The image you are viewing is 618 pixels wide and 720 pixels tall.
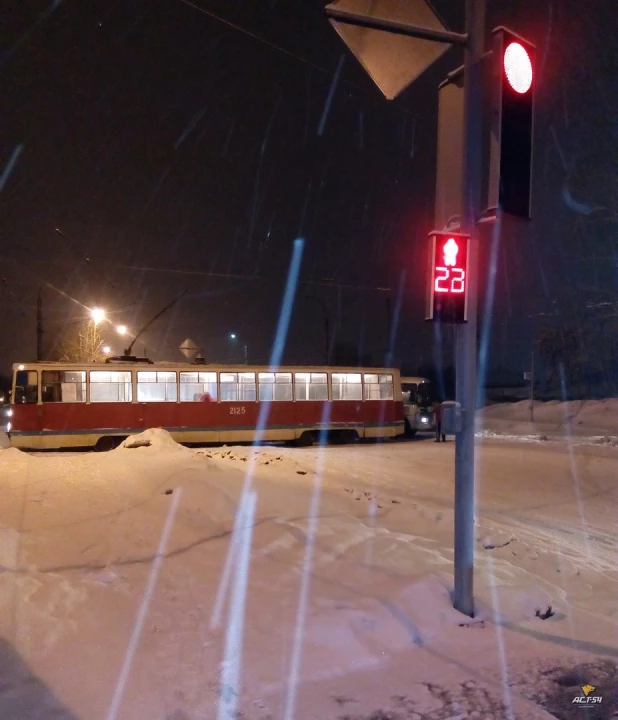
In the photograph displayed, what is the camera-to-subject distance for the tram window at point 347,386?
1073 inches

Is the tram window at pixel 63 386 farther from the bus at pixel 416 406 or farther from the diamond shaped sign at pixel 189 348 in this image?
the bus at pixel 416 406

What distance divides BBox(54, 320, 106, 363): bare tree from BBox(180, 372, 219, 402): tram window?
82.3ft

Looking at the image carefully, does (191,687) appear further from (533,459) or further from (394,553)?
(533,459)

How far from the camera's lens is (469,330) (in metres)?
6.14

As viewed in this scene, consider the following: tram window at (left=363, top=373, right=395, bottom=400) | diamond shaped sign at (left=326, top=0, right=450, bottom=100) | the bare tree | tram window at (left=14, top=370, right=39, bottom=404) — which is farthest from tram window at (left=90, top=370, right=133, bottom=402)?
the bare tree

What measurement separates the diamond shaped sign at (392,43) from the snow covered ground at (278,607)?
5.12 metres

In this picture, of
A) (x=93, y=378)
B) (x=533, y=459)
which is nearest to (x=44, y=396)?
(x=93, y=378)

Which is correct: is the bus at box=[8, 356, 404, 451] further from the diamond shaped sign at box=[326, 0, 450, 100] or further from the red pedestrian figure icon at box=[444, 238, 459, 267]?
the red pedestrian figure icon at box=[444, 238, 459, 267]

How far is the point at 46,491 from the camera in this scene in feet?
33.3

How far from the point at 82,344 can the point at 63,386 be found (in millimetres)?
35057

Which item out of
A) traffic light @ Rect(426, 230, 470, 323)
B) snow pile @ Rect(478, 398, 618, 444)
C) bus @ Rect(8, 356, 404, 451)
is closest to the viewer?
traffic light @ Rect(426, 230, 470, 323)

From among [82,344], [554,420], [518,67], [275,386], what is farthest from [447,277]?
[82,344]

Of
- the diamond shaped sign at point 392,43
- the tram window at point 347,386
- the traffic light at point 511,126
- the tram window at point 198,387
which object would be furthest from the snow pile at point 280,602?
the tram window at point 347,386

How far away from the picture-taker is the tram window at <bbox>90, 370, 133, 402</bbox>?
22.9m
